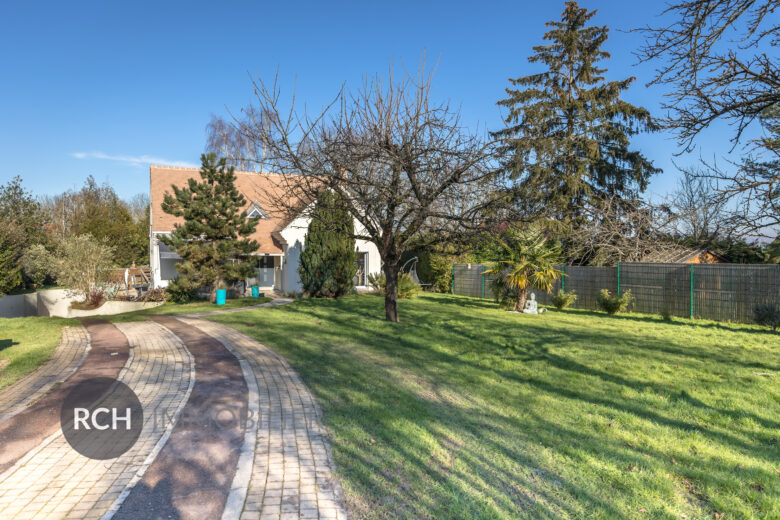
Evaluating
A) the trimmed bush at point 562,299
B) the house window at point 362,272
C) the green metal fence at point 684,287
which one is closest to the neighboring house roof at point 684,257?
the green metal fence at point 684,287

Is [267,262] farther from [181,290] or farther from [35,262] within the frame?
[35,262]

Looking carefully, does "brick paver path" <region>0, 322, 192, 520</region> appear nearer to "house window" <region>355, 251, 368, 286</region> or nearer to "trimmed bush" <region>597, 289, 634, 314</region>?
"trimmed bush" <region>597, 289, 634, 314</region>

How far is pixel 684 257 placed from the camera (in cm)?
1811

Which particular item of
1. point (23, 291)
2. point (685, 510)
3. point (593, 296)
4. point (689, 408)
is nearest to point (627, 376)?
point (689, 408)

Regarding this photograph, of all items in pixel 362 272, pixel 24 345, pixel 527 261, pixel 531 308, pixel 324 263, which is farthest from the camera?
pixel 362 272

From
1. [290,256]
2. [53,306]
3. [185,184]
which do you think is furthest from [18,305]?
[290,256]

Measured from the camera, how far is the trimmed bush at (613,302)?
1606cm

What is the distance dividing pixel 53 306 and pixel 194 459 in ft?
77.1

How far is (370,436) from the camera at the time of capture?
4.58 metres

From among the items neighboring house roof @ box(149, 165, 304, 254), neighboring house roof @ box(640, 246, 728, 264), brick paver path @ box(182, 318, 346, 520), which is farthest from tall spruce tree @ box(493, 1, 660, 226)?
brick paver path @ box(182, 318, 346, 520)

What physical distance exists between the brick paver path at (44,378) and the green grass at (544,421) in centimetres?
352

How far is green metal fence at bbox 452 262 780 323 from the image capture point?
44.1 feet

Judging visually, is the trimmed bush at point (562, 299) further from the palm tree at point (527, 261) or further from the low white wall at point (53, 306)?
the low white wall at point (53, 306)

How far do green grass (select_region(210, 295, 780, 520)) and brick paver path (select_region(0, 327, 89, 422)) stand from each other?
3520mm
